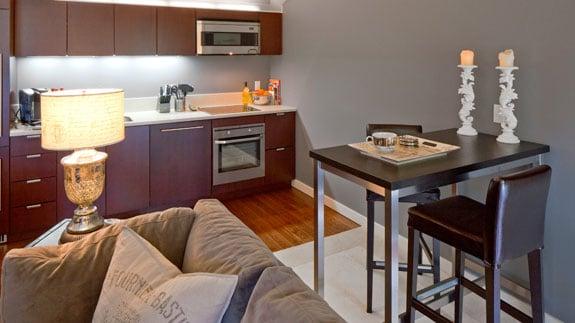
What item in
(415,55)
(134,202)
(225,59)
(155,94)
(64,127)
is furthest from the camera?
(225,59)

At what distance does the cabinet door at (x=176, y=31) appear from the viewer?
4129 millimetres

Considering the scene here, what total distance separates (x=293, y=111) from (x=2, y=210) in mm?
2754

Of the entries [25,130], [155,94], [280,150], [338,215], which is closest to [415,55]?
[338,215]

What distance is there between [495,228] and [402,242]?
1711 millimetres

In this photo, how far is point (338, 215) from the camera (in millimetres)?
4051

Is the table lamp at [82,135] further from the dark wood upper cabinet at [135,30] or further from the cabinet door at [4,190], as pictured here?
the dark wood upper cabinet at [135,30]

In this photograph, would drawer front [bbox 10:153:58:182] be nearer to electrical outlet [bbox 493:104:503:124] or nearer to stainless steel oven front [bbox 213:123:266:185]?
stainless steel oven front [bbox 213:123:266:185]

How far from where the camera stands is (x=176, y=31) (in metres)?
4.20

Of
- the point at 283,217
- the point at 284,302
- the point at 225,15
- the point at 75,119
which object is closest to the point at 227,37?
the point at 225,15

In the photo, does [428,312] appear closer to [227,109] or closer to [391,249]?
[391,249]

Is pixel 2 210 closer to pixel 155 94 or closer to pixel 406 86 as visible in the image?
pixel 155 94

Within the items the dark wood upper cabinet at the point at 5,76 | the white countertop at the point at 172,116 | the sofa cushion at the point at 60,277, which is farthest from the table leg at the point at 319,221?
the dark wood upper cabinet at the point at 5,76

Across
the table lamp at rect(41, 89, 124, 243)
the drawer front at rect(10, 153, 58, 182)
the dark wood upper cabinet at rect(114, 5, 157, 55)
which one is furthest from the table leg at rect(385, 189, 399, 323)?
the dark wood upper cabinet at rect(114, 5, 157, 55)

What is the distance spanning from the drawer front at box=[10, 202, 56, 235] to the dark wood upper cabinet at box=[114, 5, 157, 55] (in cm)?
147
